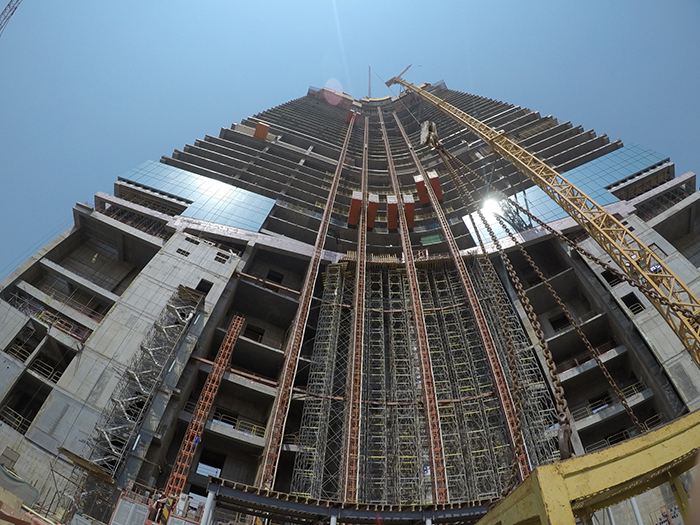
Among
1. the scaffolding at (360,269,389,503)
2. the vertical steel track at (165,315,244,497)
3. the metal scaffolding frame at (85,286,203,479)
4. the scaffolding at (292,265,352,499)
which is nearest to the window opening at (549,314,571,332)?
the scaffolding at (360,269,389,503)

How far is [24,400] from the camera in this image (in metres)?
26.1

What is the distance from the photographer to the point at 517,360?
97.9ft

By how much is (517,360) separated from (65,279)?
32386mm

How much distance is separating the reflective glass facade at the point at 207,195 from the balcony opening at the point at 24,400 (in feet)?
62.1

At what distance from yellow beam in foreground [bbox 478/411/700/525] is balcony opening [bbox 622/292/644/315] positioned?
2546cm

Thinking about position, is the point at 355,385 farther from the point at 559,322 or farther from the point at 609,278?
the point at 609,278

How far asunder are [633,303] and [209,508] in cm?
2895

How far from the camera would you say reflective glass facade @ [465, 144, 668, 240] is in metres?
39.8

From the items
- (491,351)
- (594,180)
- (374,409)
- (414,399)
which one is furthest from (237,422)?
(594,180)

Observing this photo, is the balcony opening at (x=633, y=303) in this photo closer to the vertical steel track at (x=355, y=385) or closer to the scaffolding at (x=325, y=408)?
the vertical steel track at (x=355, y=385)

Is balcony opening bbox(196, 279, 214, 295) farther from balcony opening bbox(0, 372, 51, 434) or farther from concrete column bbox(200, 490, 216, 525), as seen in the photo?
concrete column bbox(200, 490, 216, 525)

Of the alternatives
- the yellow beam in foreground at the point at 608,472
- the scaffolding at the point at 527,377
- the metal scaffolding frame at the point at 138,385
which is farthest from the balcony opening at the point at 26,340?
the yellow beam in foreground at the point at 608,472

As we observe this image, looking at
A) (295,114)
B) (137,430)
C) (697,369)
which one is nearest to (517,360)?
(697,369)

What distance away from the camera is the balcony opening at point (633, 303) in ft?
94.6
